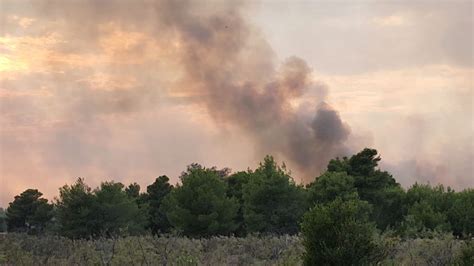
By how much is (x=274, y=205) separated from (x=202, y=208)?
644 centimetres

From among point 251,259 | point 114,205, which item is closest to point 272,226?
point 114,205

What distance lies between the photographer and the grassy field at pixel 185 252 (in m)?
19.0

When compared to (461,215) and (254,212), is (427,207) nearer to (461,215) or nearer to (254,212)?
(461,215)

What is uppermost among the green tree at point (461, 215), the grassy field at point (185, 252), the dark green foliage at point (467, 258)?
the green tree at point (461, 215)

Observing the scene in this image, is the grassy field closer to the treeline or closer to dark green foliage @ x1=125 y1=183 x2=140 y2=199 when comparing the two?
the treeline

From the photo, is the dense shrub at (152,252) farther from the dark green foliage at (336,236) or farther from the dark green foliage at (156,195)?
the dark green foliage at (156,195)

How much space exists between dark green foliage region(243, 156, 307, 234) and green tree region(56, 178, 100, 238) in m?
16.4

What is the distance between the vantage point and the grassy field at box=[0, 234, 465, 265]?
19.0 metres

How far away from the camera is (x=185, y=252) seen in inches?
894

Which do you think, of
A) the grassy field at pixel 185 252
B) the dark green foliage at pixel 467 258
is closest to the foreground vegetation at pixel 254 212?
the grassy field at pixel 185 252

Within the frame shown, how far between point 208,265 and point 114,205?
39.1 metres

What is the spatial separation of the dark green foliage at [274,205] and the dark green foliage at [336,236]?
34.6 m

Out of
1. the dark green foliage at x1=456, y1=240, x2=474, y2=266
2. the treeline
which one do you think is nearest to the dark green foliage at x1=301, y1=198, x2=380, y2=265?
the dark green foliage at x1=456, y1=240, x2=474, y2=266

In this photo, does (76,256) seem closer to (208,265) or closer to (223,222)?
(208,265)
